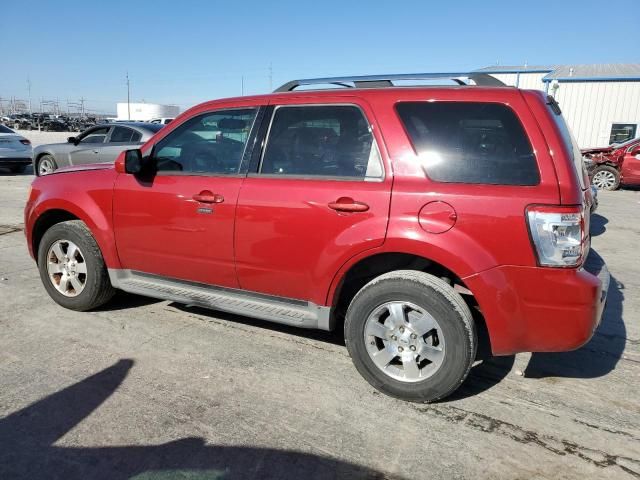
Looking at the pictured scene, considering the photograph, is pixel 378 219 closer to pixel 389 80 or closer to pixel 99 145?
pixel 389 80

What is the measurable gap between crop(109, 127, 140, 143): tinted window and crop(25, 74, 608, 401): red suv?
6.29m

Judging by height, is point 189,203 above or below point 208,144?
below

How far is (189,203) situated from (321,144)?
42.0 inches

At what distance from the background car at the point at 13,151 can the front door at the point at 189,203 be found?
1327 centimetres

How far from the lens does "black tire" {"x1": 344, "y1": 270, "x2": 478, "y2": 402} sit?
2.89m

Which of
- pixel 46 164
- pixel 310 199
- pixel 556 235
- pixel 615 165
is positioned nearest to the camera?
pixel 556 235

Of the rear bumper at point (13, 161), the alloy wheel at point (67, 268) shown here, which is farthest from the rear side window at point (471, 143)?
the rear bumper at point (13, 161)

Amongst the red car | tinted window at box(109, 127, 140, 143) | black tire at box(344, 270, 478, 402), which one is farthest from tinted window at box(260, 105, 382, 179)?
the red car

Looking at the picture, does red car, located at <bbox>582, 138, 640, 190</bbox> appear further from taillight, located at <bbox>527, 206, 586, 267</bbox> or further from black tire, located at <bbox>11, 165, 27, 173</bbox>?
black tire, located at <bbox>11, 165, 27, 173</bbox>

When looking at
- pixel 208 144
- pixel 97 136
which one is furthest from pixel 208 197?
pixel 97 136

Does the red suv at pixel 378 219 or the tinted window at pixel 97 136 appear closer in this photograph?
the red suv at pixel 378 219

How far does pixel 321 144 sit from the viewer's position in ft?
11.3

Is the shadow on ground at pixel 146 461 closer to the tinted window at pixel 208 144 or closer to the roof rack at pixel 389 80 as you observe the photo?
the tinted window at pixel 208 144

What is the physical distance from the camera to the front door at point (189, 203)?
3.62m
